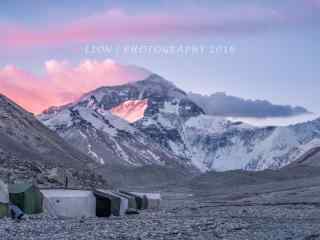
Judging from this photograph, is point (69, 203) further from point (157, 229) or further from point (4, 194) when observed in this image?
point (157, 229)

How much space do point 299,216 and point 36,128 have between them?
141m

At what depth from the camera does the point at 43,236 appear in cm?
3531

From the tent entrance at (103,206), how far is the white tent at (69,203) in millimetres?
279

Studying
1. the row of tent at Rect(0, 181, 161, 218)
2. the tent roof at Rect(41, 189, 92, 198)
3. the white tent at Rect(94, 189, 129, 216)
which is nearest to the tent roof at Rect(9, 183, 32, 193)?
the row of tent at Rect(0, 181, 161, 218)

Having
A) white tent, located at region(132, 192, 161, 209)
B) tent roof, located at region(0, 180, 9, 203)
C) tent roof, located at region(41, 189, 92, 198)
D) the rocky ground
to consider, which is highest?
tent roof, located at region(0, 180, 9, 203)

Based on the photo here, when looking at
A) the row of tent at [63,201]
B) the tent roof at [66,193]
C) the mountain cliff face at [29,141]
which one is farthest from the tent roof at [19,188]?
the mountain cliff face at [29,141]

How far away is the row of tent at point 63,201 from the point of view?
50312 millimetres

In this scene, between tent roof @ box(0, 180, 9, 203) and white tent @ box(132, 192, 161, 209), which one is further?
white tent @ box(132, 192, 161, 209)

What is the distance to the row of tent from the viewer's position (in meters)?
50.3

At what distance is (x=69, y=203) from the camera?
5391 centimetres

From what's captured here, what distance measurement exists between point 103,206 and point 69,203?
279 cm

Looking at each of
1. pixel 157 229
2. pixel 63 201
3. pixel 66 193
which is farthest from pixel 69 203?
pixel 157 229

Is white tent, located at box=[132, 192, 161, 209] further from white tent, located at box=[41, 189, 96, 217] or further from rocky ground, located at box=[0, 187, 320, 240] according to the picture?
rocky ground, located at box=[0, 187, 320, 240]

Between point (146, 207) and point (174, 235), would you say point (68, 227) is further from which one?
point (146, 207)
